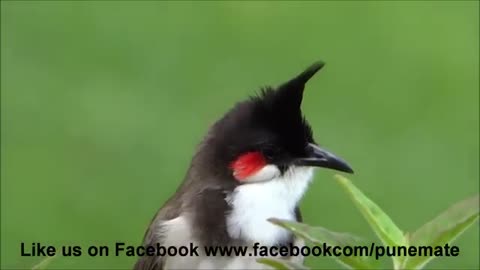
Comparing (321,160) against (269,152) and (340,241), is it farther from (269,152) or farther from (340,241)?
(340,241)

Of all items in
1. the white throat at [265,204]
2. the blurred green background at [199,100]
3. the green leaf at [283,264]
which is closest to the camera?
the green leaf at [283,264]

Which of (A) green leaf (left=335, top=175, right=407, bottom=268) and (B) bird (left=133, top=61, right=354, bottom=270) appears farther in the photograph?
(B) bird (left=133, top=61, right=354, bottom=270)

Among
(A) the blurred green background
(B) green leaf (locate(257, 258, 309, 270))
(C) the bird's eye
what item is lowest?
(A) the blurred green background

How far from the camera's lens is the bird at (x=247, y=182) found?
129 cm

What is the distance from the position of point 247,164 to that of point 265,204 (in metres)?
0.05

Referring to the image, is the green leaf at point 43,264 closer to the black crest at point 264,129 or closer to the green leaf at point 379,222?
the green leaf at point 379,222

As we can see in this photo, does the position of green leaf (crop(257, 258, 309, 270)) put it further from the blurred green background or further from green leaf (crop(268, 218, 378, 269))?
the blurred green background

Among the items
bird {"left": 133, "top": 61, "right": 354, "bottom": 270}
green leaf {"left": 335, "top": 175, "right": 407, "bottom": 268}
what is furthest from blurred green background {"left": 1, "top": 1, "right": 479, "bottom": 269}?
green leaf {"left": 335, "top": 175, "right": 407, "bottom": 268}

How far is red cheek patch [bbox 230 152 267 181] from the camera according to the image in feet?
4.38

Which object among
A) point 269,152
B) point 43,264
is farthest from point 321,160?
point 43,264

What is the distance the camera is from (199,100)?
3.50 m

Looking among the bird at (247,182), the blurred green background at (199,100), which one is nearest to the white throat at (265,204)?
the bird at (247,182)

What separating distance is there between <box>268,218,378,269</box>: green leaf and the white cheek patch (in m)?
0.61

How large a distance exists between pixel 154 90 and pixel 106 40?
382mm
